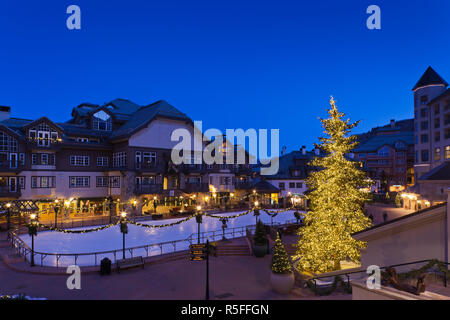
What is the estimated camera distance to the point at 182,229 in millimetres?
32500

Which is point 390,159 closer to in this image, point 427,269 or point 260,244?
point 260,244

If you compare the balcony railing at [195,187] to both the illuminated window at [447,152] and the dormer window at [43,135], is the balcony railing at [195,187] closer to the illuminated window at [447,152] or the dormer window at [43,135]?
the dormer window at [43,135]

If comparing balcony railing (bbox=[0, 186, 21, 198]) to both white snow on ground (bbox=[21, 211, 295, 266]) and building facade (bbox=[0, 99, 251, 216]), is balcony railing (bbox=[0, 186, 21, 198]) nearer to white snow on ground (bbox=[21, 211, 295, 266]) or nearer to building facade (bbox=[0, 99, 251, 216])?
building facade (bbox=[0, 99, 251, 216])

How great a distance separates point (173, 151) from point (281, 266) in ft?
100

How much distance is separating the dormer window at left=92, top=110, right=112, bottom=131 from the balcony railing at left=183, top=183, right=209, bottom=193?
14250 mm

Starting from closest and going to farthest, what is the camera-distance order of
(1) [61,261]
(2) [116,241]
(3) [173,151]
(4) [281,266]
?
1. (4) [281,266]
2. (1) [61,261]
3. (2) [116,241]
4. (3) [173,151]

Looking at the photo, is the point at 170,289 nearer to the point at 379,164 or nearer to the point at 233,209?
the point at 233,209

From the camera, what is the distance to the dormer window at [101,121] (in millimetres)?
40625

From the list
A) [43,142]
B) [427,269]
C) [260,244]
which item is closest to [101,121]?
[43,142]

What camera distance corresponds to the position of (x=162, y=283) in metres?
15.2

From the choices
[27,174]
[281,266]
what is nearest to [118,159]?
[27,174]

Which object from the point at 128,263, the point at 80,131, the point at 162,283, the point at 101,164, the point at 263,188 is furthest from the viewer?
the point at 263,188

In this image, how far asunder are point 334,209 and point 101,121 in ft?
117

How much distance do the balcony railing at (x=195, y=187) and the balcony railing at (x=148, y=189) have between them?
4487mm
